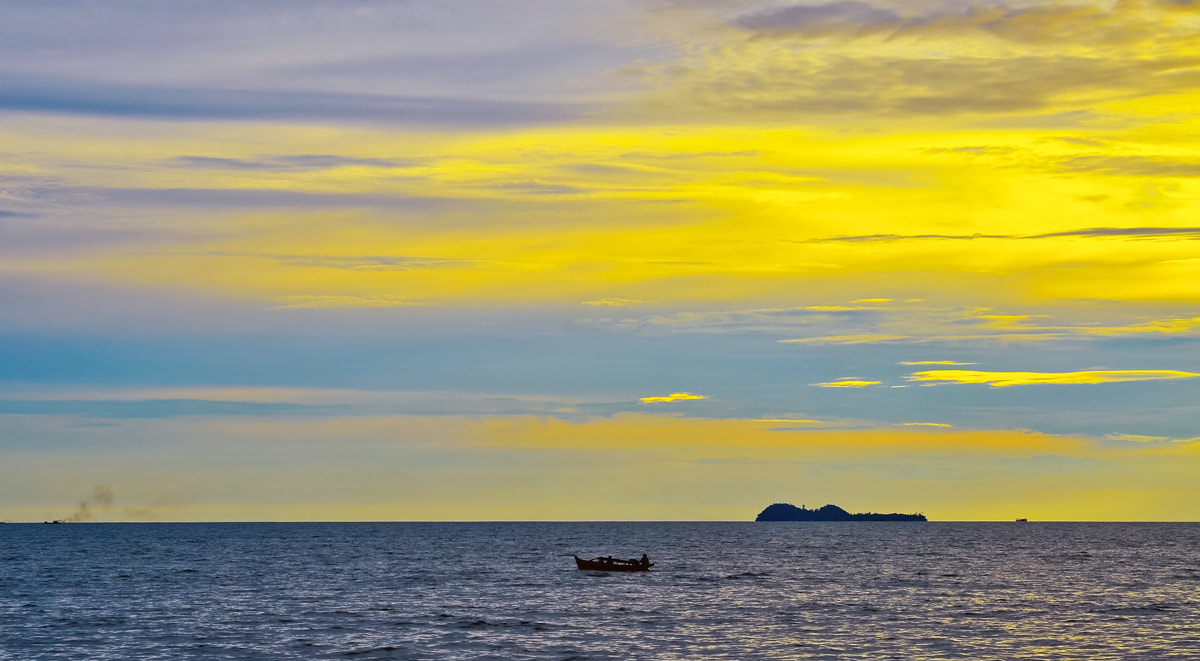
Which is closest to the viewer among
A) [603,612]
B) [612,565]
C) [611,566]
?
[603,612]

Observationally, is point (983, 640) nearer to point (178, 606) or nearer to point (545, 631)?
point (545, 631)

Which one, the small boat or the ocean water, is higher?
the small boat

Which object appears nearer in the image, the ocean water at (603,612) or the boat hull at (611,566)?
the ocean water at (603,612)

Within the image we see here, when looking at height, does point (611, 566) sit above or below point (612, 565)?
below

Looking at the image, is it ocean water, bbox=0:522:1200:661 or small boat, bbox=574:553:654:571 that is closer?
ocean water, bbox=0:522:1200:661

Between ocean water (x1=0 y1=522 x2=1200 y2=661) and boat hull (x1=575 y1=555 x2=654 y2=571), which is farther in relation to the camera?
boat hull (x1=575 y1=555 x2=654 y2=571)

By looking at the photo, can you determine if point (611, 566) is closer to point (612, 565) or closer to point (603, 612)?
point (612, 565)

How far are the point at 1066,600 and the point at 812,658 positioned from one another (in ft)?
135

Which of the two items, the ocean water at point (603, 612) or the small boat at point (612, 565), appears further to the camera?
the small boat at point (612, 565)

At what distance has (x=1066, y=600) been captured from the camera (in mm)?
93438

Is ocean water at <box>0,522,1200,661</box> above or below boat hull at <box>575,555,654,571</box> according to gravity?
below

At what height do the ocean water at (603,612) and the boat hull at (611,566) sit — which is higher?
the boat hull at (611,566)

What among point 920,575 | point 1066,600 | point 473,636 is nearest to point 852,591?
point 1066,600

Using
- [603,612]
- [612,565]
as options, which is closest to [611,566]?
[612,565]
